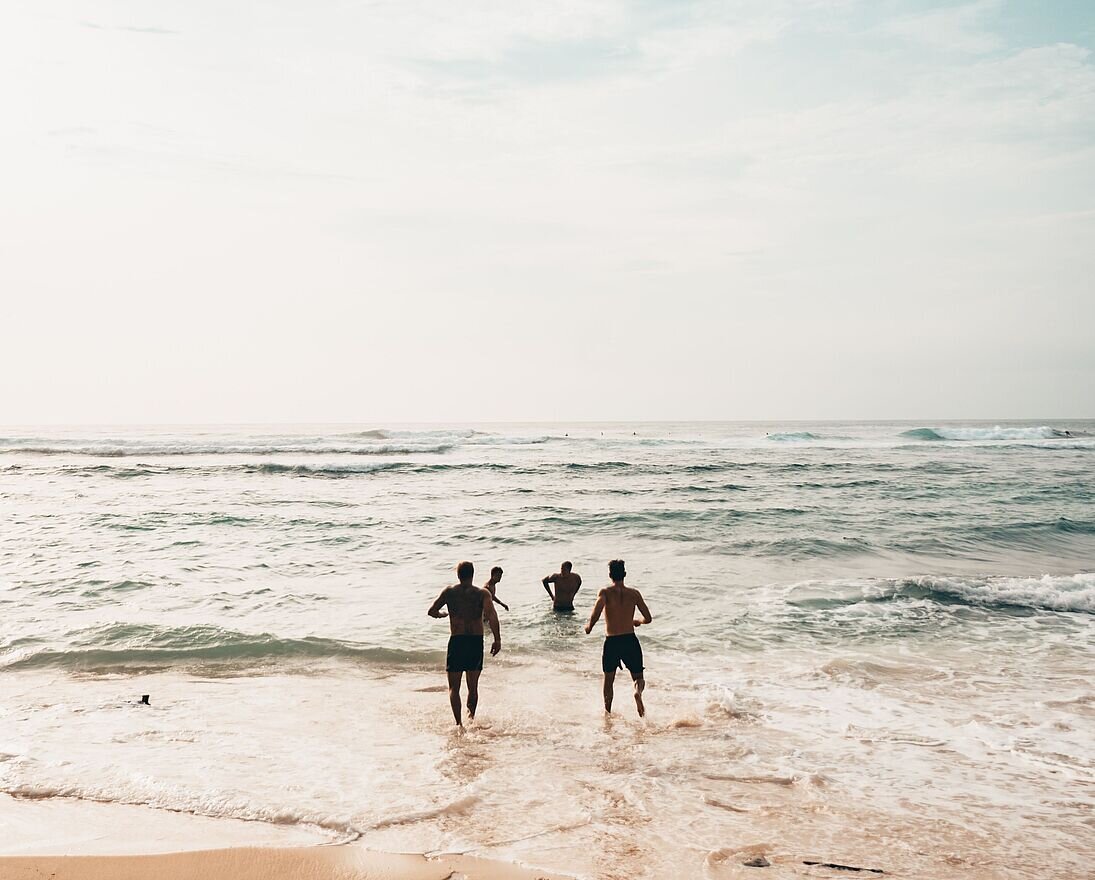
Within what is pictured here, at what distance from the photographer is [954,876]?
5.00 metres

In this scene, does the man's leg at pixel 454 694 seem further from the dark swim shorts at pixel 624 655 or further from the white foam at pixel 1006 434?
the white foam at pixel 1006 434

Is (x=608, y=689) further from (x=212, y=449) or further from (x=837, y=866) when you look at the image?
(x=212, y=449)

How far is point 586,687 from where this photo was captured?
30.9 ft

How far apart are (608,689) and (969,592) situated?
9128 millimetres

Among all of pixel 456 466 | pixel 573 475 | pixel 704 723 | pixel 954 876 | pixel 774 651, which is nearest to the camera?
pixel 954 876

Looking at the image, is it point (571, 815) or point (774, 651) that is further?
point (774, 651)

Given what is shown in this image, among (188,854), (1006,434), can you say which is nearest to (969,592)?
(188,854)

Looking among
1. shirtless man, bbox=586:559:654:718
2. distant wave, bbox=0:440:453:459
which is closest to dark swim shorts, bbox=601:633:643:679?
shirtless man, bbox=586:559:654:718

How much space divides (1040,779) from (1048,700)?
2.49m

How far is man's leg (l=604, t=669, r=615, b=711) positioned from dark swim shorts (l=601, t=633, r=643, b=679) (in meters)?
0.05

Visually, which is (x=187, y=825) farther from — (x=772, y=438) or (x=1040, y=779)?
(x=772, y=438)

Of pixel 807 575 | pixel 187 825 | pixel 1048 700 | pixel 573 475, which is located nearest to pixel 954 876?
pixel 1048 700

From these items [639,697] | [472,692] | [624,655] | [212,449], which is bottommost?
[639,697]

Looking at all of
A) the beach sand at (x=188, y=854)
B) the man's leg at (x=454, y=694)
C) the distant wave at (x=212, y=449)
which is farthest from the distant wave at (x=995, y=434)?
the beach sand at (x=188, y=854)
